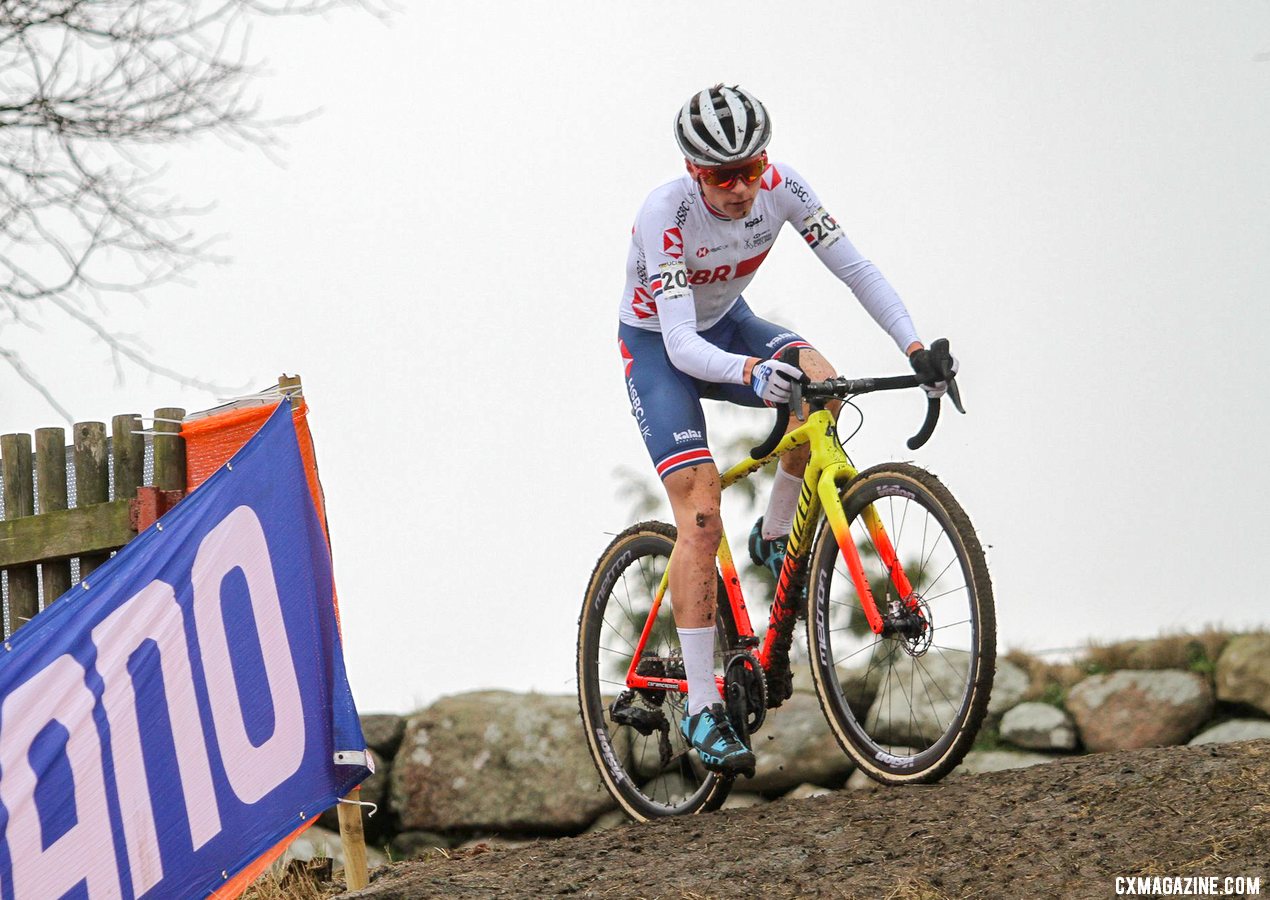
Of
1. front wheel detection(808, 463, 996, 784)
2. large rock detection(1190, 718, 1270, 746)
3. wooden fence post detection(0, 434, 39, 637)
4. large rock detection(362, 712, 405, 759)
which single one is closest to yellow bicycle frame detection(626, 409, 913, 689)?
front wheel detection(808, 463, 996, 784)

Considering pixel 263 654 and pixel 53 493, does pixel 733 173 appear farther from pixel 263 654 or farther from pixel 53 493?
pixel 53 493

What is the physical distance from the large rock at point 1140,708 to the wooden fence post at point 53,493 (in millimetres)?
5599

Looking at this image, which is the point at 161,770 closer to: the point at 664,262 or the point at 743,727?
the point at 743,727

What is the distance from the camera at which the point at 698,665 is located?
5.39m

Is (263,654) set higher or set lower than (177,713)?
higher

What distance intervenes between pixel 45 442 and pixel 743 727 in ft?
11.8

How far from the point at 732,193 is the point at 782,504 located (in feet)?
4.26

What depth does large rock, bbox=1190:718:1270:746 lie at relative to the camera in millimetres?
7781

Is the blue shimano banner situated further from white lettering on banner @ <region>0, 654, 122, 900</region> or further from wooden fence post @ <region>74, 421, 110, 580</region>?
wooden fence post @ <region>74, 421, 110, 580</region>

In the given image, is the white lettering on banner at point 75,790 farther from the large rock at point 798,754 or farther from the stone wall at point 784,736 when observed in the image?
the large rock at point 798,754

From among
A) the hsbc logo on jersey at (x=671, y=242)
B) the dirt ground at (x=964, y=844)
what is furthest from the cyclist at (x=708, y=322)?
the dirt ground at (x=964, y=844)

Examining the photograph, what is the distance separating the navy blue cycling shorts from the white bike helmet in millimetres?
825

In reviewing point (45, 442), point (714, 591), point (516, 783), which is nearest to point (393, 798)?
point (516, 783)

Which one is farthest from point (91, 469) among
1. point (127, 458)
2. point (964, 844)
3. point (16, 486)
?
point (964, 844)
